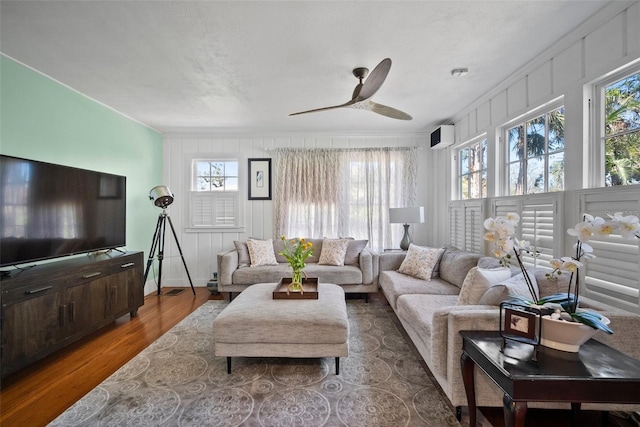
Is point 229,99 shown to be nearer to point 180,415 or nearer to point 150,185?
point 150,185

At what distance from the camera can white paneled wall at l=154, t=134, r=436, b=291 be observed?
4.47m

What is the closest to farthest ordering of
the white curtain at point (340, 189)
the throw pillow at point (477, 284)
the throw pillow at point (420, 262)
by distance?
the throw pillow at point (477, 284) < the throw pillow at point (420, 262) < the white curtain at point (340, 189)

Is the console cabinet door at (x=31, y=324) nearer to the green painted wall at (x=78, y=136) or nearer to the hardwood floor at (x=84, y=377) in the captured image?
the hardwood floor at (x=84, y=377)

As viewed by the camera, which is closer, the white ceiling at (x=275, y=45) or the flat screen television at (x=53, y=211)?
the white ceiling at (x=275, y=45)

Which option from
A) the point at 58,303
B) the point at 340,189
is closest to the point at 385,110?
the point at 340,189

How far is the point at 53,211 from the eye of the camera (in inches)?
92.6

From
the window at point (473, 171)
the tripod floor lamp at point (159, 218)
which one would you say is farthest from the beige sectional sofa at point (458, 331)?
the tripod floor lamp at point (159, 218)

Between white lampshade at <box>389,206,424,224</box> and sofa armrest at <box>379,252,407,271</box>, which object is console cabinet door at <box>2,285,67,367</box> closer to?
sofa armrest at <box>379,252,407,271</box>

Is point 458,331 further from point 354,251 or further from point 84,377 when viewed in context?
point 84,377

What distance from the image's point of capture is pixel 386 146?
447 cm

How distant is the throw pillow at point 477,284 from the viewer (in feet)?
A: 5.95

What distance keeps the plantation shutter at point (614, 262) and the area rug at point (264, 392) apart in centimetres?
130

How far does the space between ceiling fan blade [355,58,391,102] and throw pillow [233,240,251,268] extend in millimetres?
2718

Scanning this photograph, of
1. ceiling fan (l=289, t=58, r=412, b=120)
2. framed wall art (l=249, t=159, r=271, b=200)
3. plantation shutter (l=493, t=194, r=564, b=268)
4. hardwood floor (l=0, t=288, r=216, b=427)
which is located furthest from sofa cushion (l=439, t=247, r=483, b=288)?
hardwood floor (l=0, t=288, r=216, b=427)
